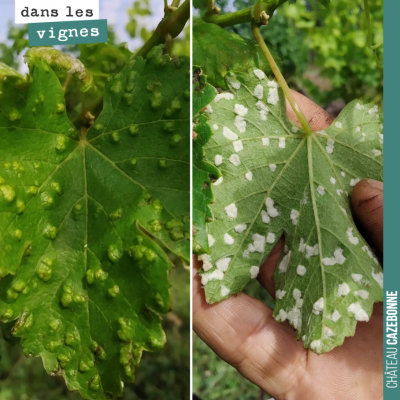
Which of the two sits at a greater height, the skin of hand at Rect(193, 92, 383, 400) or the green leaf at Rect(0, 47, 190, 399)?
the green leaf at Rect(0, 47, 190, 399)

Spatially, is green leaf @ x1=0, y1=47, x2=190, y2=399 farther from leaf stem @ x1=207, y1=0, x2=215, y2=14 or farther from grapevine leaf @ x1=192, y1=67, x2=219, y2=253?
leaf stem @ x1=207, y1=0, x2=215, y2=14

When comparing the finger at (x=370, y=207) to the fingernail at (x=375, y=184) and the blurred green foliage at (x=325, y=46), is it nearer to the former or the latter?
the fingernail at (x=375, y=184)

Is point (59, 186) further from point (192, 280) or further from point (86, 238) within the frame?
point (192, 280)

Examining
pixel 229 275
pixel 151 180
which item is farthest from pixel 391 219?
pixel 151 180

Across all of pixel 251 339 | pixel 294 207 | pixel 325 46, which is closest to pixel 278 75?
pixel 294 207

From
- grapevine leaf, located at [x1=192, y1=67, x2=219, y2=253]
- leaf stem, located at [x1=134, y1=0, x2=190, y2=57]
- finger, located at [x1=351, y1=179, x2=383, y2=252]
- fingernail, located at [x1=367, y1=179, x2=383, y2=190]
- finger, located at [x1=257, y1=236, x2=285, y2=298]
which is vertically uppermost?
leaf stem, located at [x1=134, y1=0, x2=190, y2=57]

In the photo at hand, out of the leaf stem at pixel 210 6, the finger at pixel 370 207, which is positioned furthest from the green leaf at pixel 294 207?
the leaf stem at pixel 210 6

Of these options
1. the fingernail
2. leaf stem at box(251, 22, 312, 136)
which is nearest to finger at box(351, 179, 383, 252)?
the fingernail

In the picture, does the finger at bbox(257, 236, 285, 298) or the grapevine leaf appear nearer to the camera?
the grapevine leaf

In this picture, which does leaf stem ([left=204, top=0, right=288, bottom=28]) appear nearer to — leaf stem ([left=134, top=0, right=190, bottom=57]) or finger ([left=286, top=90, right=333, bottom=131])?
leaf stem ([left=134, top=0, right=190, bottom=57])
